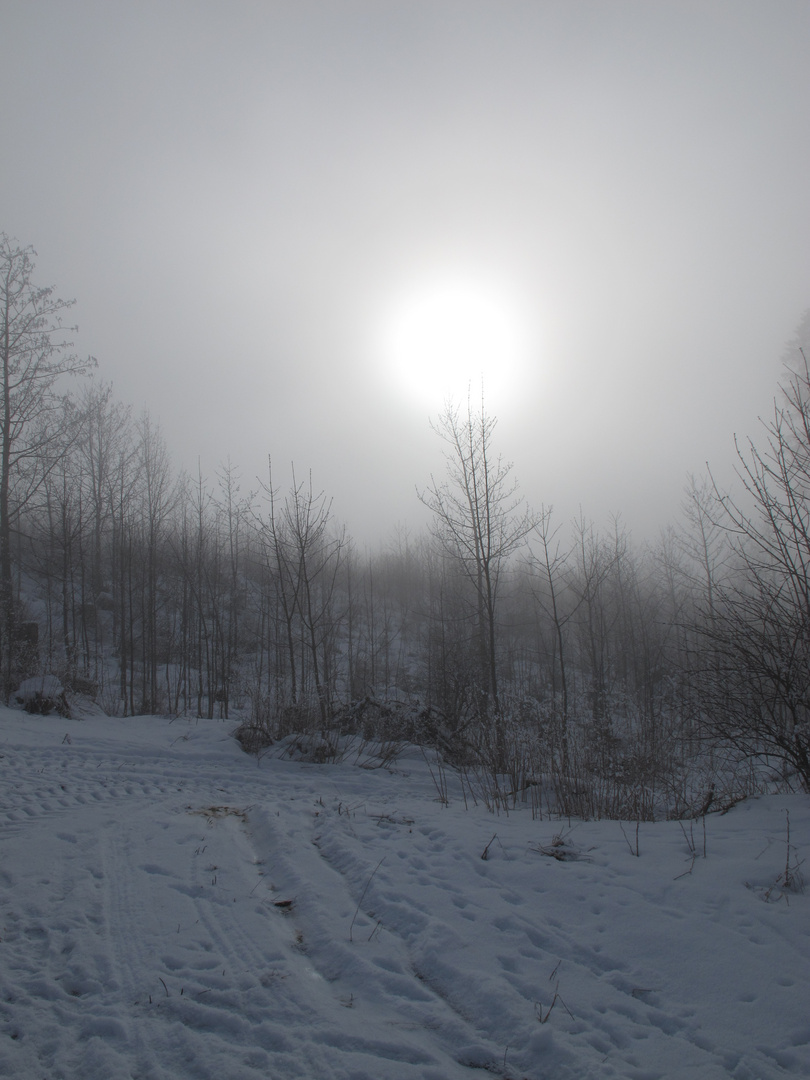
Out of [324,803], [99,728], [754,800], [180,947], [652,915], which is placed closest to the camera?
[180,947]

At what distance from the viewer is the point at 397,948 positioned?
3.11 metres

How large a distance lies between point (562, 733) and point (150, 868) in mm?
5923

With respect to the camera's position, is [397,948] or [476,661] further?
[476,661]

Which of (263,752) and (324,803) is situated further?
(263,752)

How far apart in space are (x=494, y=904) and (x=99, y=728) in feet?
31.6

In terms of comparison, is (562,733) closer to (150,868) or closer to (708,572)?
(150,868)

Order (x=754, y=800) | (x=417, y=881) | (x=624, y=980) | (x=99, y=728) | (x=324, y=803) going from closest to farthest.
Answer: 1. (x=624, y=980)
2. (x=417, y=881)
3. (x=754, y=800)
4. (x=324, y=803)
5. (x=99, y=728)

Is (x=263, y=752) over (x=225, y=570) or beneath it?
beneath

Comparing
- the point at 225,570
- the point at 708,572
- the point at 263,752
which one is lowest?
the point at 263,752

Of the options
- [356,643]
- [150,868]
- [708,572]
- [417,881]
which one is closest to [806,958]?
[417,881]

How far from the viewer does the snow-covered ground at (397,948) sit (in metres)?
2.29

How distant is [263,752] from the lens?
9180 millimetres

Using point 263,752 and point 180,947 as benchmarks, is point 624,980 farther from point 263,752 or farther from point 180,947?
point 263,752

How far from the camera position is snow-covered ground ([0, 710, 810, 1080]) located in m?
2.29
